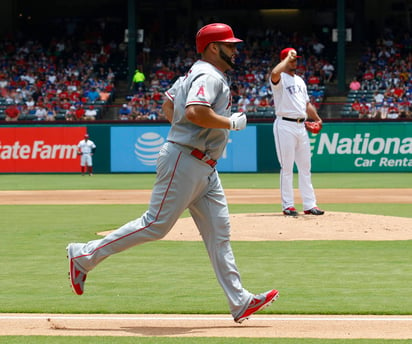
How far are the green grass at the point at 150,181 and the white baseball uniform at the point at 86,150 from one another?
1.78 feet

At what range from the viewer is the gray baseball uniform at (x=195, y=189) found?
607 centimetres

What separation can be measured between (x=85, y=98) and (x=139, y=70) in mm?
4673

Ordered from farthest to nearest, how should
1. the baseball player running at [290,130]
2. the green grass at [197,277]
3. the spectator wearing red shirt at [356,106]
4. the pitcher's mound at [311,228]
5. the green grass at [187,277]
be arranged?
1. the spectator wearing red shirt at [356,106]
2. the baseball player running at [290,130]
3. the pitcher's mound at [311,228]
4. the green grass at [197,277]
5. the green grass at [187,277]

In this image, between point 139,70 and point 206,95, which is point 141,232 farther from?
point 139,70

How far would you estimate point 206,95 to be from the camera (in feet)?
19.4

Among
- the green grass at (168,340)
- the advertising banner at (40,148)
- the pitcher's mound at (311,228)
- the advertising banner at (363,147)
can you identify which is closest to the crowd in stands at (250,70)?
the advertising banner at (363,147)

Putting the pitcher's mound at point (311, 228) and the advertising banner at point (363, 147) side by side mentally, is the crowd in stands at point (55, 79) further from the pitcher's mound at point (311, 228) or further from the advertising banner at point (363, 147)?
the pitcher's mound at point (311, 228)

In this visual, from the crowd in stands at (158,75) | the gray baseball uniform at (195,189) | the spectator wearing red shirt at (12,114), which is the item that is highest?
the gray baseball uniform at (195,189)

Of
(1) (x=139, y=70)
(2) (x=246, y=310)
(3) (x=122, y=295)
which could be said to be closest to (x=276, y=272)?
(3) (x=122, y=295)

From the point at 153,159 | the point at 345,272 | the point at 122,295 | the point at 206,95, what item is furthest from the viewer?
the point at 153,159

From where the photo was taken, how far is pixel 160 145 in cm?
3036

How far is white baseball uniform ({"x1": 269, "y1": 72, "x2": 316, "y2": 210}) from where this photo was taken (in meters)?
12.6

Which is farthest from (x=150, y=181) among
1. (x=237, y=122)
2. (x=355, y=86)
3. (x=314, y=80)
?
(x=237, y=122)

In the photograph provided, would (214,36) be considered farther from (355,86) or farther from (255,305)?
(355,86)
